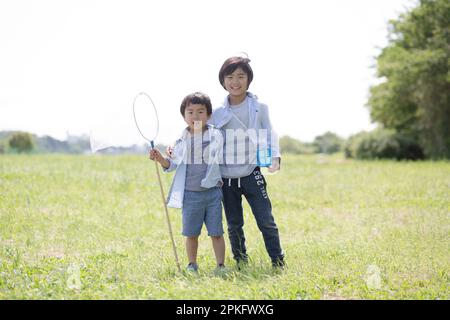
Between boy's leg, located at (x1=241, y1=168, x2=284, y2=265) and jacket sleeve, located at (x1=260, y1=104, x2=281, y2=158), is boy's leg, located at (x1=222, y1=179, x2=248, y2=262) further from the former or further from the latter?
jacket sleeve, located at (x1=260, y1=104, x2=281, y2=158)

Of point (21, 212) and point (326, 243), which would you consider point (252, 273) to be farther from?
point (21, 212)

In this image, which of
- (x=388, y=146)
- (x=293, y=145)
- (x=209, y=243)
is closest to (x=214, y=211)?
(x=209, y=243)

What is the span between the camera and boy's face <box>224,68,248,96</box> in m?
4.71

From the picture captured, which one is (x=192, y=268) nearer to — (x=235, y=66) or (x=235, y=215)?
(x=235, y=215)

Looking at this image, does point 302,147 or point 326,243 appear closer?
point 326,243

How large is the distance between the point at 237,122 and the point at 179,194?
912 millimetres

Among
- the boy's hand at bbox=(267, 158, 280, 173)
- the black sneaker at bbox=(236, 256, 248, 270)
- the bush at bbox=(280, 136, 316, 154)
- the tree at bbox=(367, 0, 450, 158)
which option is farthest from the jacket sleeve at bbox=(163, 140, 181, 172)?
the bush at bbox=(280, 136, 316, 154)

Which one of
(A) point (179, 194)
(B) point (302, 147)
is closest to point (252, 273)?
(A) point (179, 194)

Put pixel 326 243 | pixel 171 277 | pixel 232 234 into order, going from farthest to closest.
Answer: pixel 326 243 < pixel 232 234 < pixel 171 277

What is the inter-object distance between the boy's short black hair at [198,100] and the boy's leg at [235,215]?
29.7 inches

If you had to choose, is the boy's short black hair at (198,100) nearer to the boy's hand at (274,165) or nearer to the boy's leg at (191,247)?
the boy's hand at (274,165)

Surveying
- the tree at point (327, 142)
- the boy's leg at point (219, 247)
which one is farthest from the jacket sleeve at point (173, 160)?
the tree at point (327, 142)

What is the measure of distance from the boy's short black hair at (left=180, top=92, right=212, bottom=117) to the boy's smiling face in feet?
0.83

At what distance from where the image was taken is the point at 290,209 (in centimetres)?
914
